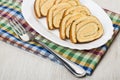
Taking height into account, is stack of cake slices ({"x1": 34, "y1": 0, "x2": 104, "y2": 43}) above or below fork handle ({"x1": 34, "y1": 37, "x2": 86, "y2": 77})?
above

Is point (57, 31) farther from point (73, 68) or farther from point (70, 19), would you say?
point (73, 68)

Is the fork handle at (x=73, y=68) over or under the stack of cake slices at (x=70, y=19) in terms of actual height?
under

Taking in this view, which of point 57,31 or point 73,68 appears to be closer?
point 73,68

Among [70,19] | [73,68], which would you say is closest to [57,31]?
[70,19]

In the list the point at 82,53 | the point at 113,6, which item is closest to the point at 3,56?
the point at 82,53
